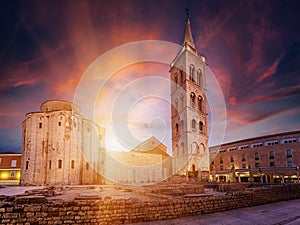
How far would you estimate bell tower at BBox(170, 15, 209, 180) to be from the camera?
3603 centimetres

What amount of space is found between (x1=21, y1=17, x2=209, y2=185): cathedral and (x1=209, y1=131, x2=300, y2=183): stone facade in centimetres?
673

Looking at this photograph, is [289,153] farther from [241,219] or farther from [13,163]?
[13,163]

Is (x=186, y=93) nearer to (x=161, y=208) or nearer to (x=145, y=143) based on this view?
(x=145, y=143)

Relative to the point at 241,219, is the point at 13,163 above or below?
above

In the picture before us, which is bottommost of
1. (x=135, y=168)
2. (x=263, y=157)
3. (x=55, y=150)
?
(x=135, y=168)

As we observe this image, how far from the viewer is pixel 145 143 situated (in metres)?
52.8

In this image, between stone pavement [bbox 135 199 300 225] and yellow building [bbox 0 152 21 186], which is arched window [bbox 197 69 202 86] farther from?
yellow building [bbox 0 152 21 186]

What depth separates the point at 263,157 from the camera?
149ft

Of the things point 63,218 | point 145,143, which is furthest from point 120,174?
point 63,218

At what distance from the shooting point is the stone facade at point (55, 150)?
3309 cm

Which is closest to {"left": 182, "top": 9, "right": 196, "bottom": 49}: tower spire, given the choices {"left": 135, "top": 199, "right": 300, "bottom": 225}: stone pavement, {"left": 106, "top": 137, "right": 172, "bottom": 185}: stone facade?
{"left": 106, "top": 137, "right": 172, "bottom": 185}: stone facade

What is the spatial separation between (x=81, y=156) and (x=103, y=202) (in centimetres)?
3099

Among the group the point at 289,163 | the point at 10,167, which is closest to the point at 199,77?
the point at 289,163

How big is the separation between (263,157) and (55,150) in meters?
41.2
